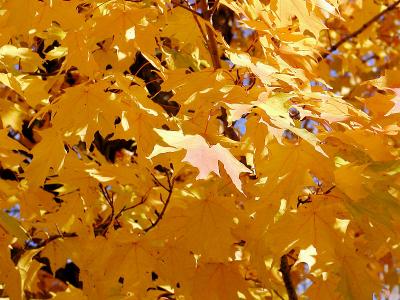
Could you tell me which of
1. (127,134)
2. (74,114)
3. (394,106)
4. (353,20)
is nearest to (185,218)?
(127,134)

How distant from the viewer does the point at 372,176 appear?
1636mm

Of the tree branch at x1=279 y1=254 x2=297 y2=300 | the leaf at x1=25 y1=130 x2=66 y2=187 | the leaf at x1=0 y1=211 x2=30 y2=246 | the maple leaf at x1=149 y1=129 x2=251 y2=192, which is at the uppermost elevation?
the maple leaf at x1=149 y1=129 x2=251 y2=192

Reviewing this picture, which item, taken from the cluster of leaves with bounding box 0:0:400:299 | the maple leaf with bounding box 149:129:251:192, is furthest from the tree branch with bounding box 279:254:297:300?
the maple leaf with bounding box 149:129:251:192

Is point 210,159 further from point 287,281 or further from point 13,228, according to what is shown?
point 287,281

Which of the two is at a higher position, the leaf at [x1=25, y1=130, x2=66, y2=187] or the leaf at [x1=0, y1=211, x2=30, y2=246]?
the leaf at [x1=25, y1=130, x2=66, y2=187]

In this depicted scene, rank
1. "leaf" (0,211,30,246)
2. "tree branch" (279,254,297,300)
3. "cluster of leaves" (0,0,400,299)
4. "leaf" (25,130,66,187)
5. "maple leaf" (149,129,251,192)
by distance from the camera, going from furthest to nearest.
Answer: "tree branch" (279,254,297,300) < "leaf" (25,130,66,187) < "leaf" (0,211,30,246) < "cluster of leaves" (0,0,400,299) < "maple leaf" (149,129,251,192)

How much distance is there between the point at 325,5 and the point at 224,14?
7.13ft

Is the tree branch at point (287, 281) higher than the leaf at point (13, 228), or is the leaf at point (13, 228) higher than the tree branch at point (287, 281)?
the leaf at point (13, 228)

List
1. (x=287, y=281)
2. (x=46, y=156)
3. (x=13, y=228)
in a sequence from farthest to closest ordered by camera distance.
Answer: (x=287, y=281), (x=46, y=156), (x=13, y=228)

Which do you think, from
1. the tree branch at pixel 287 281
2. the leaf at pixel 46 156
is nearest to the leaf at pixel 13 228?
the leaf at pixel 46 156

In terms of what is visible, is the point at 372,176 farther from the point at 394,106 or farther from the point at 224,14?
the point at 224,14

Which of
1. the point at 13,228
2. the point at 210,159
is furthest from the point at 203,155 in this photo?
the point at 13,228

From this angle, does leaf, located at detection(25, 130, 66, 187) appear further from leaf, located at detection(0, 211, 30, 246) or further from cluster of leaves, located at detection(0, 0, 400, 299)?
leaf, located at detection(0, 211, 30, 246)

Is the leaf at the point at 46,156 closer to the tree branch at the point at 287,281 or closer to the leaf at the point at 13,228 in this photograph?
the leaf at the point at 13,228
